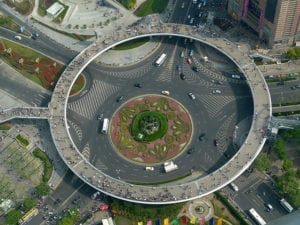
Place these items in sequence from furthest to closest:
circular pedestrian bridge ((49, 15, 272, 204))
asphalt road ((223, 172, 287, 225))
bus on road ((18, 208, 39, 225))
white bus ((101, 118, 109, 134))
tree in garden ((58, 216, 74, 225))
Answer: white bus ((101, 118, 109, 134)), bus on road ((18, 208, 39, 225)), asphalt road ((223, 172, 287, 225)), circular pedestrian bridge ((49, 15, 272, 204)), tree in garden ((58, 216, 74, 225))

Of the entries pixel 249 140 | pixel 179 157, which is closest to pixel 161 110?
pixel 179 157

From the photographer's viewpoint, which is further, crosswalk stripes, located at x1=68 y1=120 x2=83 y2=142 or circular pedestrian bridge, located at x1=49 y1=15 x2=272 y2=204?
crosswalk stripes, located at x1=68 y1=120 x2=83 y2=142

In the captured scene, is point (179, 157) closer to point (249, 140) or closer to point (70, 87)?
point (249, 140)

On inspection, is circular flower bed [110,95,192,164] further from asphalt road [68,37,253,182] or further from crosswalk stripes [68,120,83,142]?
crosswalk stripes [68,120,83,142]

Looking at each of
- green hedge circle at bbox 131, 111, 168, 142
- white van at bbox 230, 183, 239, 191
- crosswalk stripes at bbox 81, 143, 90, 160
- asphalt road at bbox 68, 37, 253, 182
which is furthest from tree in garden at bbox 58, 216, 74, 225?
white van at bbox 230, 183, 239, 191

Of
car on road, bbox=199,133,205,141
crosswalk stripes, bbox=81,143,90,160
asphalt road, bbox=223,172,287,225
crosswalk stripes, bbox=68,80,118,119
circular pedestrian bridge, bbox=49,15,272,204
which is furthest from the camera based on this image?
crosswalk stripes, bbox=68,80,118,119

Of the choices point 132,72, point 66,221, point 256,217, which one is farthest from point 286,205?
point 132,72

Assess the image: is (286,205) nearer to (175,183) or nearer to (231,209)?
(231,209)

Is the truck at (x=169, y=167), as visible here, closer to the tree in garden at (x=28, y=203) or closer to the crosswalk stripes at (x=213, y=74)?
the crosswalk stripes at (x=213, y=74)
